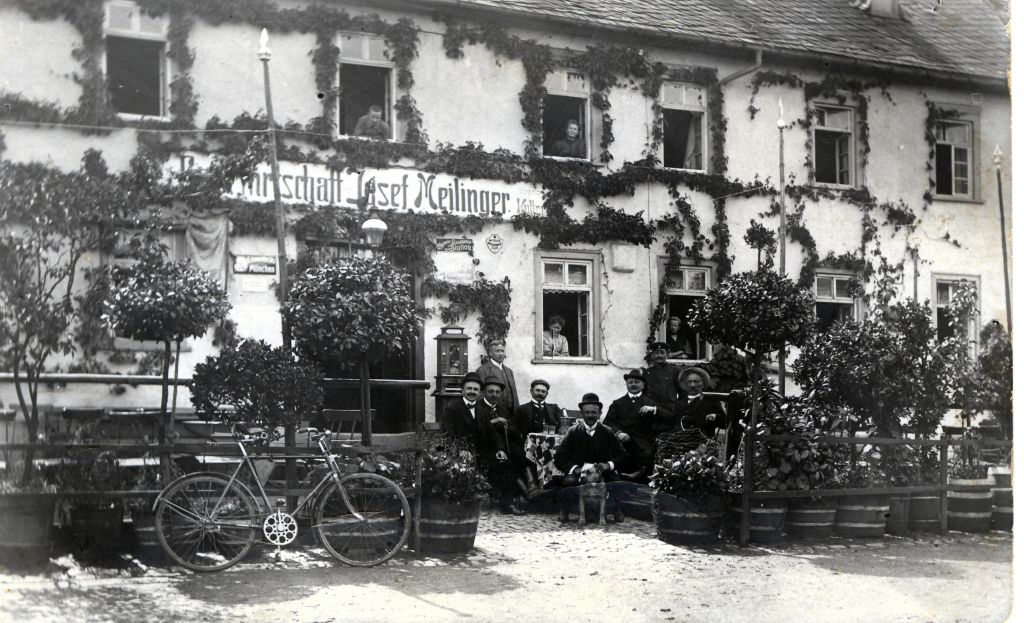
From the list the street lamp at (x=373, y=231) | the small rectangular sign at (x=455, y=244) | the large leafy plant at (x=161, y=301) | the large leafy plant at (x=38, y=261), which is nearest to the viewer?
the large leafy plant at (x=38, y=261)

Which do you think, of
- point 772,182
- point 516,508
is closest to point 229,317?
point 516,508

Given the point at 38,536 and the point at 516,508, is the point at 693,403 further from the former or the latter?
→ the point at 38,536

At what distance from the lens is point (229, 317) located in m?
Answer: 8.48

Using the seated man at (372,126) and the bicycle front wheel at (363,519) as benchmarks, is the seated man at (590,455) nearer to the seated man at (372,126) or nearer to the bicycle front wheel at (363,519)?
the bicycle front wheel at (363,519)

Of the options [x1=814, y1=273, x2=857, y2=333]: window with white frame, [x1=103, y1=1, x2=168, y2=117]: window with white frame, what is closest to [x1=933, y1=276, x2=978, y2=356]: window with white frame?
[x1=814, y1=273, x2=857, y2=333]: window with white frame

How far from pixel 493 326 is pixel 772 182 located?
3.09 meters

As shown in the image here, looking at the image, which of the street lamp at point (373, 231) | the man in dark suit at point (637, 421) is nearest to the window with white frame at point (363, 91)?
the street lamp at point (373, 231)

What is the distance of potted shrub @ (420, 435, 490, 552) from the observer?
8117 millimetres

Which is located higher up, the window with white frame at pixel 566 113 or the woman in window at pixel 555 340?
the window with white frame at pixel 566 113

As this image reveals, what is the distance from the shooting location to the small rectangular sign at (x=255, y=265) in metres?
8.73

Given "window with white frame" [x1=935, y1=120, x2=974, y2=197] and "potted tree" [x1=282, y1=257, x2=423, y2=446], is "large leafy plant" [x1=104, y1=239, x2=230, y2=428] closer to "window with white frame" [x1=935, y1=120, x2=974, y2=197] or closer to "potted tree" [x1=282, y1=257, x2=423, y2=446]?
"potted tree" [x1=282, y1=257, x2=423, y2=446]

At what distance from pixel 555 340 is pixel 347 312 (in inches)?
92.3

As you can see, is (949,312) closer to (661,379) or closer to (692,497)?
(661,379)

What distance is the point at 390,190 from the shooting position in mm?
9258
